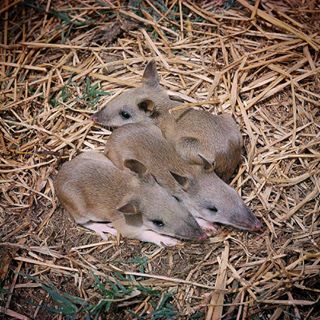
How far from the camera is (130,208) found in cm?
504

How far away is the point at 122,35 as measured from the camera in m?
6.57

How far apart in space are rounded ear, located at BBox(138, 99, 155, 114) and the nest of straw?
458mm

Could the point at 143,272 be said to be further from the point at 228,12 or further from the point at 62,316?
the point at 228,12

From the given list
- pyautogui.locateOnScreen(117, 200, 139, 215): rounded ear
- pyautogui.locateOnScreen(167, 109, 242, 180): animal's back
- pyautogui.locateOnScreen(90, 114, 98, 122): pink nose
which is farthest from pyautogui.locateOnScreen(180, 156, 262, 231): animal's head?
pyautogui.locateOnScreen(90, 114, 98, 122): pink nose

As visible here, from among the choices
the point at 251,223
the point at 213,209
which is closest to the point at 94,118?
the point at 213,209

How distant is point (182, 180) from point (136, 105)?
1.03 metres

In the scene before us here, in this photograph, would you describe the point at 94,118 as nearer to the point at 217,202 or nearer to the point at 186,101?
the point at 186,101

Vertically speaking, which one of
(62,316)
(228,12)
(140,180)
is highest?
(228,12)

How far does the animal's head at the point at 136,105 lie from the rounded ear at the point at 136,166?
2.65 feet

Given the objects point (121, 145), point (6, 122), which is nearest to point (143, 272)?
point (121, 145)

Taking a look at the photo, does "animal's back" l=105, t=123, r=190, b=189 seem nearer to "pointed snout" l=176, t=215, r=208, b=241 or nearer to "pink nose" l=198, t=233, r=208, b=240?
"pointed snout" l=176, t=215, r=208, b=241

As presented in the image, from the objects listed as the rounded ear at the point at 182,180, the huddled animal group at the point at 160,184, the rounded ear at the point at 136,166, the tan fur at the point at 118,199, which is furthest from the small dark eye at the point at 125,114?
the rounded ear at the point at 182,180

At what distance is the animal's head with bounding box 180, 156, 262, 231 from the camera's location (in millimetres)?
5051

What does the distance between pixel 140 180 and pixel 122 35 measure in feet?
6.60
